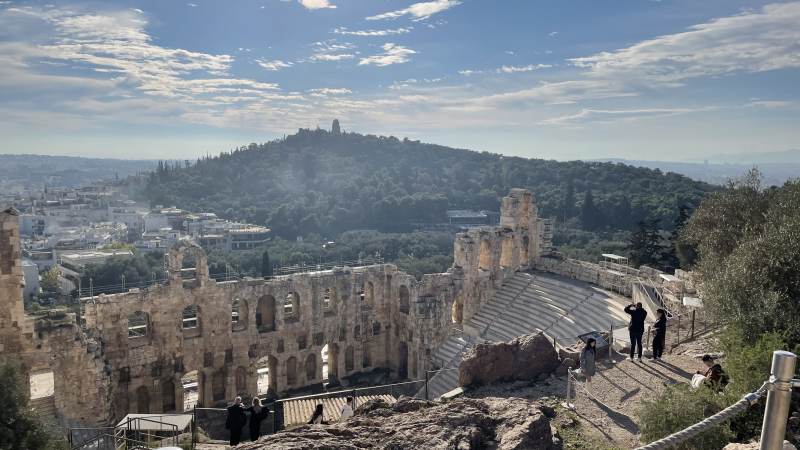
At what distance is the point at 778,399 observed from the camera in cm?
504

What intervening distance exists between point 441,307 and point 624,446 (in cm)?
1955

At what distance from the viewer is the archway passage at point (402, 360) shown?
105ft

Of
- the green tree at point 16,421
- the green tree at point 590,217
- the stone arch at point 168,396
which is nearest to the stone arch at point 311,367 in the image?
the stone arch at point 168,396

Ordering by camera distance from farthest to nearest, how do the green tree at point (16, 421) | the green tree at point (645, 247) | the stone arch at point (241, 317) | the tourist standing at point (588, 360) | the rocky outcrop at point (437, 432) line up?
the green tree at point (645, 247)
the stone arch at point (241, 317)
the tourist standing at point (588, 360)
the green tree at point (16, 421)
the rocky outcrop at point (437, 432)

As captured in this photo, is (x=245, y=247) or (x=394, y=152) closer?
(x=245, y=247)

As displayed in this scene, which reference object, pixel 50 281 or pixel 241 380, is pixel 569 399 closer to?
pixel 241 380

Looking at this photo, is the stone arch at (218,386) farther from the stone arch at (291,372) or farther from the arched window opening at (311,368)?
the arched window opening at (311,368)

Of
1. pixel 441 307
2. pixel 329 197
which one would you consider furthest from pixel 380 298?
pixel 329 197

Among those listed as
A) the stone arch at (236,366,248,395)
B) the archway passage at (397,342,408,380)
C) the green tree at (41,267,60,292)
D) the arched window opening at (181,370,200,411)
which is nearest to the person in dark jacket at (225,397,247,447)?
the stone arch at (236,366,248,395)

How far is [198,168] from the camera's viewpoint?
4862 inches

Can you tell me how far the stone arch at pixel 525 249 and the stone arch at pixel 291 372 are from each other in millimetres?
14647

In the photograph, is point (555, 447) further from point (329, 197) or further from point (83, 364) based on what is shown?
point (329, 197)

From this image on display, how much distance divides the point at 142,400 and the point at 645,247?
33791mm

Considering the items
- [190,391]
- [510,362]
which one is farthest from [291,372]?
[510,362]
